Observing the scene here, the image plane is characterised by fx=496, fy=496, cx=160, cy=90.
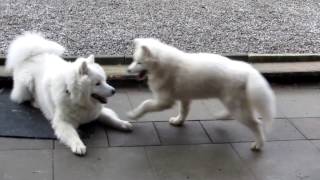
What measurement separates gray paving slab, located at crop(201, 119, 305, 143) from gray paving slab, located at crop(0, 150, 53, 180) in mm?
1455

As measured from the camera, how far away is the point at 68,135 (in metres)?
4.00

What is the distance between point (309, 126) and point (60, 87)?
7.58 feet

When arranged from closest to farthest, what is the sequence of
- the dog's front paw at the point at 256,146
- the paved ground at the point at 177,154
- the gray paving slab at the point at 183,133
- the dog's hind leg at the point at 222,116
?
the paved ground at the point at 177,154
the dog's front paw at the point at 256,146
the gray paving slab at the point at 183,133
the dog's hind leg at the point at 222,116

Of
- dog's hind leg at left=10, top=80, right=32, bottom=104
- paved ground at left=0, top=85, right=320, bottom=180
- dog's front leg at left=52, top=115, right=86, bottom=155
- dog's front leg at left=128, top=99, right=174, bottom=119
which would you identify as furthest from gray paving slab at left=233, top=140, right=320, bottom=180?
dog's hind leg at left=10, top=80, right=32, bottom=104

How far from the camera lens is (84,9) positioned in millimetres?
7234

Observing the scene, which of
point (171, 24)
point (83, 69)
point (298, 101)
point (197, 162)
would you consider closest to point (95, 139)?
point (83, 69)

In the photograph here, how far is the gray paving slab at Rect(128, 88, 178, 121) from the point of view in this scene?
15.2ft

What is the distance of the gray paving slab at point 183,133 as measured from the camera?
4.25 m

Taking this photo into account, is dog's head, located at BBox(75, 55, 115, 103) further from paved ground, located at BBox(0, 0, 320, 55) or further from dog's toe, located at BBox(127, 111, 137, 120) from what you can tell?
paved ground, located at BBox(0, 0, 320, 55)

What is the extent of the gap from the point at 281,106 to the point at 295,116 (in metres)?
0.24

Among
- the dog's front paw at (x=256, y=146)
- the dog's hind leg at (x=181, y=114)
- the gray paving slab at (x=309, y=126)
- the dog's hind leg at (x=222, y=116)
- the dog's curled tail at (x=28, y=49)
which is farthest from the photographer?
the dog's curled tail at (x=28, y=49)

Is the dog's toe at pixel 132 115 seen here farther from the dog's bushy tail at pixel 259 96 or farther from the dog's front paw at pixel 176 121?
the dog's bushy tail at pixel 259 96

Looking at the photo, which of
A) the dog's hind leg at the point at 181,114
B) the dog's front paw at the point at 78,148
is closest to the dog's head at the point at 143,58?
the dog's hind leg at the point at 181,114

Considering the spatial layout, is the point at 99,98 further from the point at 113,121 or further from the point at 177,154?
the point at 177,154
